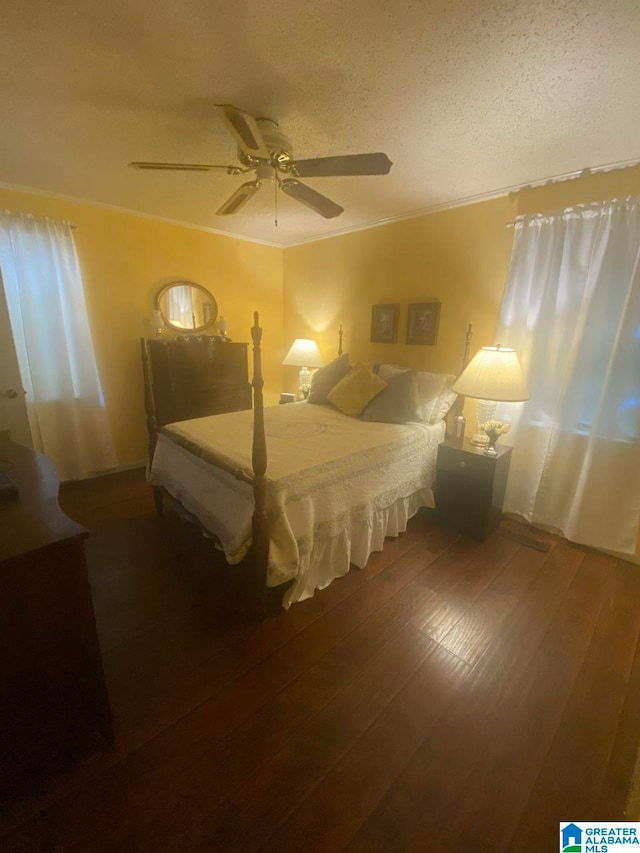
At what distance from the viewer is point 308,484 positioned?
5.96 feet

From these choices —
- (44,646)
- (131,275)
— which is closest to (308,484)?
(44,646)

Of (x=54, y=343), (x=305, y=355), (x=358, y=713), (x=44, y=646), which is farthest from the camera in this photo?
(x=305, y=355)

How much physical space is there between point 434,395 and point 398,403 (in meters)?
0.29

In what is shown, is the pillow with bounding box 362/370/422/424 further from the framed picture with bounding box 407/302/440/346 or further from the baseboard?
the baseboard

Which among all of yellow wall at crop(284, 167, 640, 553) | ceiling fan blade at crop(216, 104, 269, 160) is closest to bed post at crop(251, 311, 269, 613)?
ceiling fan blade at crop(216, 104, 269, 160)

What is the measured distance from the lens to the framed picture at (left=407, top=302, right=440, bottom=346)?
119 inches

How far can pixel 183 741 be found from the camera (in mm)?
1233

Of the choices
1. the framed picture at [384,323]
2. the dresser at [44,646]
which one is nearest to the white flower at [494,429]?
the framed picture at [384,323]

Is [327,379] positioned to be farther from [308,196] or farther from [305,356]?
[308,196]

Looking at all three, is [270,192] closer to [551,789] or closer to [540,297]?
[540,297]

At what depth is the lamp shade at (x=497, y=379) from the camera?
7.33 ft

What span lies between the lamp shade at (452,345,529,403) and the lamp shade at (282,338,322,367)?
6.13ft

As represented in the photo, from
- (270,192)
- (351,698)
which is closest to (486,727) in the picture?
(351,698)

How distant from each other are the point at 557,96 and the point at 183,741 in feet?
9.82
